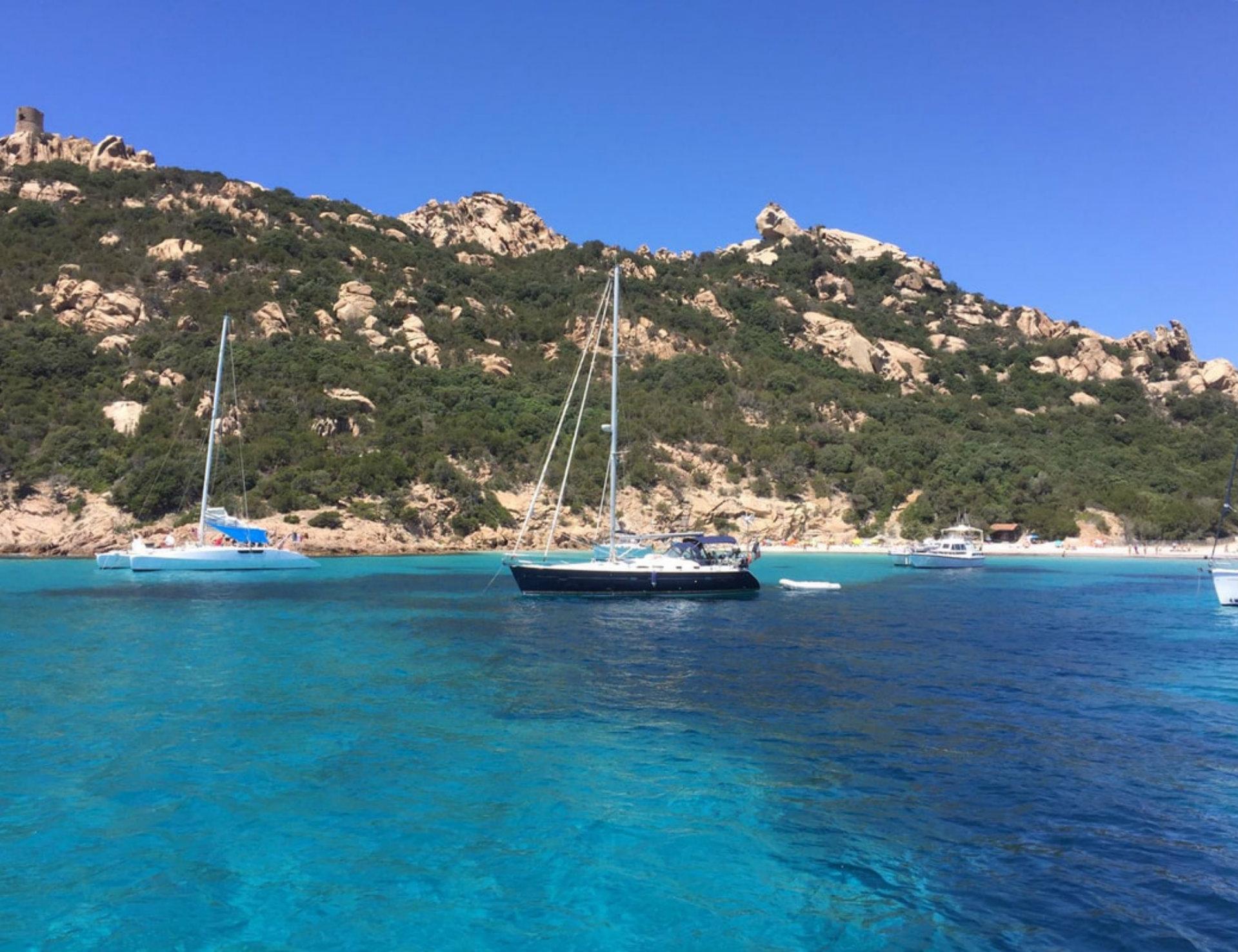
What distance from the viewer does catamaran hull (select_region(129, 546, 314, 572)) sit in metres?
40.7

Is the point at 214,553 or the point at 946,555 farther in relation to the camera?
the point at 946,555

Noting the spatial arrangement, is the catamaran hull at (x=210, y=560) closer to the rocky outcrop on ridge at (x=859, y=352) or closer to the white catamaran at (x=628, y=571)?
the white catamaran at (x=628, y=571)

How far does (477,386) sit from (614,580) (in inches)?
1788

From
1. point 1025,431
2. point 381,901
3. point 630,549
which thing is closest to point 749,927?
point 381,901

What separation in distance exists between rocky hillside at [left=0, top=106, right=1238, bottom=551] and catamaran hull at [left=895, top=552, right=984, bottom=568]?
13317 mm

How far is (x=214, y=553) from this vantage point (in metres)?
41.8

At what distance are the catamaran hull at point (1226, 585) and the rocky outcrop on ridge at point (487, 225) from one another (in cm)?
8935

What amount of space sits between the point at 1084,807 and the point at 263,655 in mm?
17207

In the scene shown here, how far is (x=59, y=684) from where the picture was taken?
15.7 m

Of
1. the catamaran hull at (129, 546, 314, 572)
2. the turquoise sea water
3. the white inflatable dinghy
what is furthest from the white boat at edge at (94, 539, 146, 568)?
the white inflatable dinghy

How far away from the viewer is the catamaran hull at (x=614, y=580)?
102 feet

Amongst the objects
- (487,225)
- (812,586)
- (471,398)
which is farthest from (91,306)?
(812,586)

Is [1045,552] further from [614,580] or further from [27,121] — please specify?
[27,121]

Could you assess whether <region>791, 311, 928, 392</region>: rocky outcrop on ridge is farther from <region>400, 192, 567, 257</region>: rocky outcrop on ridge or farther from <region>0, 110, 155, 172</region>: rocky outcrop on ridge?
<region>0, 110, 155, 172</region>: rocky outcrop on ridge
